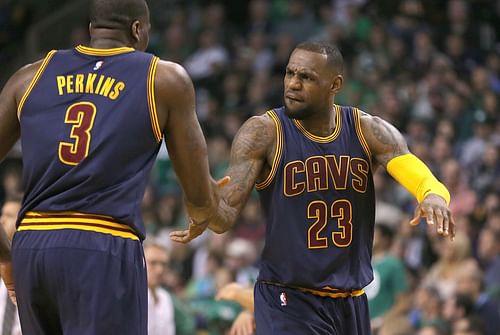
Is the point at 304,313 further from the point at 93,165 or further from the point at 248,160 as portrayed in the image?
the point at 93,165

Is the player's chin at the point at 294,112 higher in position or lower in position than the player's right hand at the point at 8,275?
higher

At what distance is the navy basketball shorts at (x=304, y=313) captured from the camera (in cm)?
650

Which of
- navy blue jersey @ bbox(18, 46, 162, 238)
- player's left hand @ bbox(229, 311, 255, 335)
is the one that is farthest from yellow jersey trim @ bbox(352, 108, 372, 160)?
navy blue jersey @ bbox(18, 46, 162, 238)

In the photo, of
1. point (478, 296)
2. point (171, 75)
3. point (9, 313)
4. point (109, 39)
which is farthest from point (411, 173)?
point (478, 296)

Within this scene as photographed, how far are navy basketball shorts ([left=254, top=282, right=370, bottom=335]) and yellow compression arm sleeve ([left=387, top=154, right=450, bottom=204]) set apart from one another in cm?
75

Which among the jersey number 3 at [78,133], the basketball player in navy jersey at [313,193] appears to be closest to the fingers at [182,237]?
the basketball player in navy jersey at [313,193]

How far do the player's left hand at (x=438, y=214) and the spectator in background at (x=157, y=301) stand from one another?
3.10 meters

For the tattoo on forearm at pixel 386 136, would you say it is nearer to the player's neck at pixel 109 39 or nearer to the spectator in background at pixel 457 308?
the player's neck at pixel 109 39

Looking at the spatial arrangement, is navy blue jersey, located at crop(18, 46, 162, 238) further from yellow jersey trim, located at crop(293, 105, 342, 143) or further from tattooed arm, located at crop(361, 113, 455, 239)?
yellow jersey trim, located at crop(293, 105, 342, 143)

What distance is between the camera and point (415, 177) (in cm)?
645

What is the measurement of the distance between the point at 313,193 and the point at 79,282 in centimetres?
202

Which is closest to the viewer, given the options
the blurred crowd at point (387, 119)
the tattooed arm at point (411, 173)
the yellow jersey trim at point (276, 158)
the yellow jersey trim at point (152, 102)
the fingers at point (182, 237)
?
the yellow jersey trim at point (152, 102)

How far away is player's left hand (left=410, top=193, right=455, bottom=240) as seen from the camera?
5848mm

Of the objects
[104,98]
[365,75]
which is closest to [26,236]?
[104,98]
